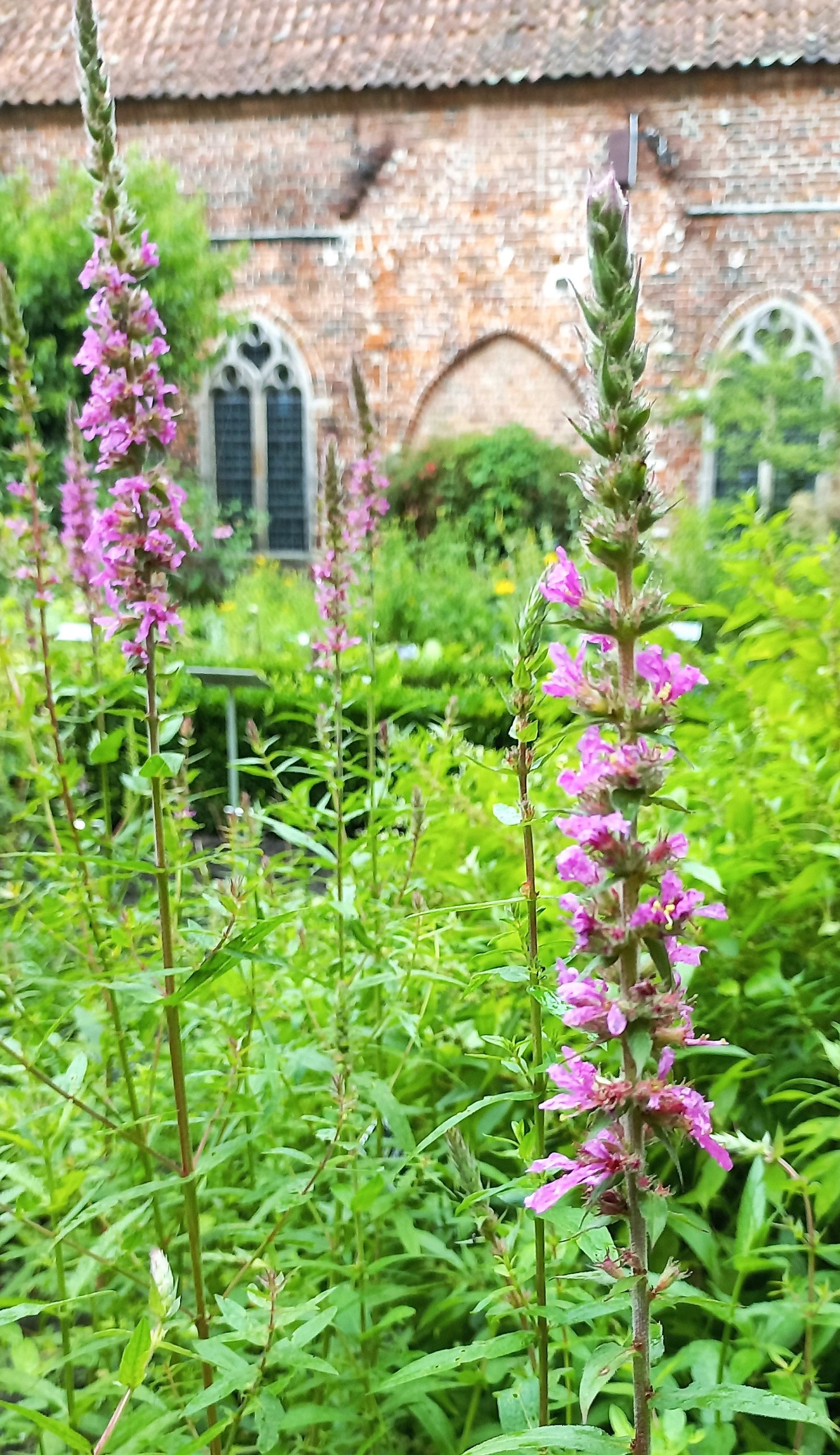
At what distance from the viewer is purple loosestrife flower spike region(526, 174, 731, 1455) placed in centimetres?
68

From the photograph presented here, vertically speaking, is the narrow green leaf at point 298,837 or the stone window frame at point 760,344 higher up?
the stone window frame at point 760,344

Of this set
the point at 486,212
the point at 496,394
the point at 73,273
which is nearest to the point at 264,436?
the point at 496,394

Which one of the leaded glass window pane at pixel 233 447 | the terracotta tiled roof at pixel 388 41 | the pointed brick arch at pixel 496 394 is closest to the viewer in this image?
the terracotta tiled roof at pixel 388 41

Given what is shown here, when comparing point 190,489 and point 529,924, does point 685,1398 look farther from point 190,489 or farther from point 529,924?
point 190,489

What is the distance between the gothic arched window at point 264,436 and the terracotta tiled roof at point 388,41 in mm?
2465

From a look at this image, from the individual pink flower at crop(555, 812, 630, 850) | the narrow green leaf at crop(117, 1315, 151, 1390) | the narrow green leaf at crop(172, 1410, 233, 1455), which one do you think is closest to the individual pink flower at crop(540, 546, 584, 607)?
the individual pink flower at crop(555, 812, 630, 850)

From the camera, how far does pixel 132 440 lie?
48.6 inches

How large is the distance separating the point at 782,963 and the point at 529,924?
0.98 m

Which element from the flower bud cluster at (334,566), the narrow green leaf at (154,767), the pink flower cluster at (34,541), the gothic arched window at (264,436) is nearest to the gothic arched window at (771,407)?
the gothic arched window at (264,436)

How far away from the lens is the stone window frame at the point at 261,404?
1098 centimetres

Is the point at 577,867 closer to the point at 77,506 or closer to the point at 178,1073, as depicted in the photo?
the point at 178,1073

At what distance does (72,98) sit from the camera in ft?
33.3

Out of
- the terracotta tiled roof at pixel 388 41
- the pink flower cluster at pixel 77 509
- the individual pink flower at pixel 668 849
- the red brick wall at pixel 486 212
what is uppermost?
the terracotta tiled roof at pixel 388 41

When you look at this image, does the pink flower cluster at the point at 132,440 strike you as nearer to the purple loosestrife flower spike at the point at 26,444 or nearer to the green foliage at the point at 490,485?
the purple loosestrife flower spike at the point at 26,444
